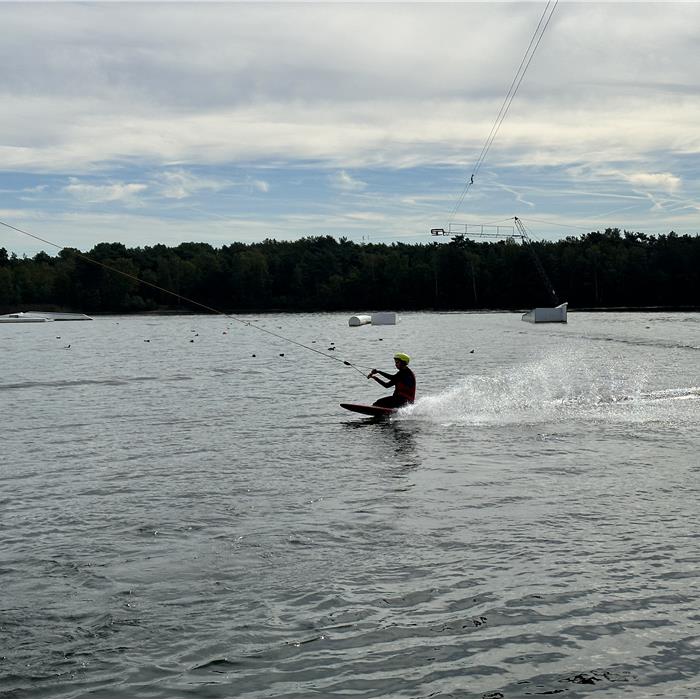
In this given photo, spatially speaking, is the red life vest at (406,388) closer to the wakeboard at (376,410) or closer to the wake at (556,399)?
the wake at (556,399)

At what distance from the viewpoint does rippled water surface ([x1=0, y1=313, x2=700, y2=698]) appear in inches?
345

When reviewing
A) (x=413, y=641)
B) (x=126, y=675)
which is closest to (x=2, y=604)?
(x=126, y=675)

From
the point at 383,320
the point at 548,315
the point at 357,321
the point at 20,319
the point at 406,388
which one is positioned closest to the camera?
the point at 406,388

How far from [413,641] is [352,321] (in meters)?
113

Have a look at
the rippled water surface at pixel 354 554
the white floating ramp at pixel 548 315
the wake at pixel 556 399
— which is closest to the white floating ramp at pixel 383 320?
the white floating ramp at pixel 548 315

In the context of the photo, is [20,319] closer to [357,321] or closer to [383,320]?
[357,321]

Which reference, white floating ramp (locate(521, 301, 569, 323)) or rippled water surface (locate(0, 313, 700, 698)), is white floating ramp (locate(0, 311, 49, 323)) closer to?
white floating ramp (locate(521, 301, 569, 323))

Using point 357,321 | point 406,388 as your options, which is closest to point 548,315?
point 357,321

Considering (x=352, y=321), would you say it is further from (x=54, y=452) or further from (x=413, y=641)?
(x=413, y=641)

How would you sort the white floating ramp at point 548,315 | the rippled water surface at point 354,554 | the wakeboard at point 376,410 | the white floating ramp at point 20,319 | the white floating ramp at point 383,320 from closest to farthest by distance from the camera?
the rippled water surface at point 354,554 < the wakeboard at point 376,410 < the white floating ramp at point 548,315 < the white floating ramp at point 383,320 < the white floating ramp at point 20,319

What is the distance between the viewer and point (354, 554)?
40.3 ft

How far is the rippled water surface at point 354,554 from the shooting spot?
28.8 ft

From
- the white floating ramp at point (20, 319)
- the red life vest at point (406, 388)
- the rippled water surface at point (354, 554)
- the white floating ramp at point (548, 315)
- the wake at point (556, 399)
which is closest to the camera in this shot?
the rippled water surface at point (354, 554)

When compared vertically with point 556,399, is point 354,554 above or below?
below
